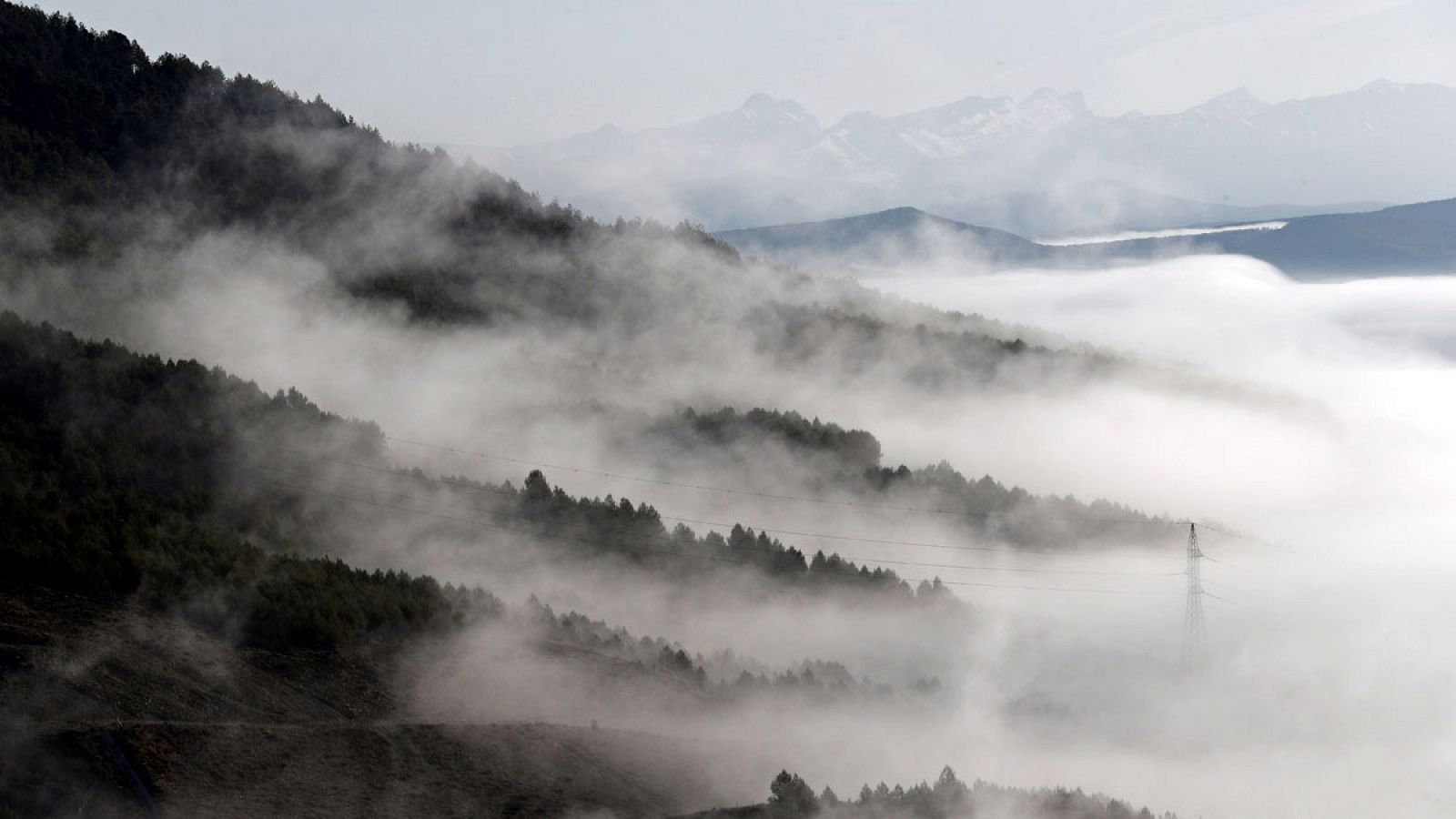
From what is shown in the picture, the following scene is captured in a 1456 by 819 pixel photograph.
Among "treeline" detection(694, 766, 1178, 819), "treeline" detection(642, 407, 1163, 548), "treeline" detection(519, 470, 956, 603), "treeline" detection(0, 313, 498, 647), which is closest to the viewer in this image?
"treeline" detection(694, 766, 1178, 819)

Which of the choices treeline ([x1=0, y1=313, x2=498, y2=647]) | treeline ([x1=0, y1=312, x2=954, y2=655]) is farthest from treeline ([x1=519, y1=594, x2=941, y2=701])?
treeline ([x1=0, y1=313, x2=498, y2=647])

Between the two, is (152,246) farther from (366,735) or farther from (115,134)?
(366,735)

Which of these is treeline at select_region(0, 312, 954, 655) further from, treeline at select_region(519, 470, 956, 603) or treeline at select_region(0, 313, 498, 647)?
treeline at select_region(519, 470, 956, 603)

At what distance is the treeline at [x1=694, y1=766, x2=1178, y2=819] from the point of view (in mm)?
45500

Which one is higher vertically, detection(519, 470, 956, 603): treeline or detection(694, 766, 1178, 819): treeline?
detection(519, 470, 956, 603): treeline

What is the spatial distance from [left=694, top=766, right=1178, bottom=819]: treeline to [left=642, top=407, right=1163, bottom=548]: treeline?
122 m

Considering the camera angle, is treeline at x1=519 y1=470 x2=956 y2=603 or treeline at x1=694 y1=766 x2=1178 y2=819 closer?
treeline at x1=694 y1=766 x2=1178 y2=819

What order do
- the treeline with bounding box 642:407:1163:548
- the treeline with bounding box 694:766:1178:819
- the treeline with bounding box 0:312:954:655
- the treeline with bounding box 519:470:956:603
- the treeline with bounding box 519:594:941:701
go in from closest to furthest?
the treeline with bounding box 694:766:1178:819 → the treeline with bounding box 0:312:954:655 → the treeline with bounding box 519:594:941:701 → the treeline with bounding box 519:470:956:603 → the treeline with bounding box 642:407:1163:548

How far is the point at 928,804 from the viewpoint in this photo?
5097 cm

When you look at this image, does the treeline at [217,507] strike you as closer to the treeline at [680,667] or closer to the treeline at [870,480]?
the treeline at [680,667]

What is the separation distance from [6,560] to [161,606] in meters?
6.21

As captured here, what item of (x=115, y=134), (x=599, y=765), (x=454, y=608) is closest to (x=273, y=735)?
(x=599, y=765)

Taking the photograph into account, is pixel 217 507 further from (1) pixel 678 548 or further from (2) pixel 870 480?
(2) pixel 870 480

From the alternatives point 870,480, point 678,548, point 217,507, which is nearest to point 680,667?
point 217,507
